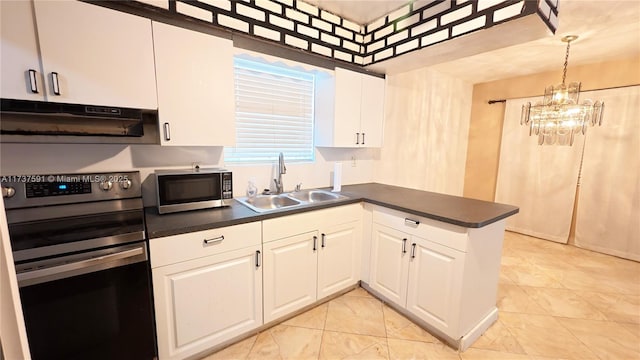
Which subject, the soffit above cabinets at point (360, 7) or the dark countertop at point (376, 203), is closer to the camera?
the dark countertop at point (376, 203)

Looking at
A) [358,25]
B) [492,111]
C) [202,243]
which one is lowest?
[202,243]

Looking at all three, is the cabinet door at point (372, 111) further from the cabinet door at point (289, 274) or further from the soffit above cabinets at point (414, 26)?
the cabinet door at point (289, 274)

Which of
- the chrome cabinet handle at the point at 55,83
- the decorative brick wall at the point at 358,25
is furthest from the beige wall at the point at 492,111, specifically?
the chrome cabinet handle at the point at 55,83

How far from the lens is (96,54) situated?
1.39 m

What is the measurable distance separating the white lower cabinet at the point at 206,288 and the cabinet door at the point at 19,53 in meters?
0.94

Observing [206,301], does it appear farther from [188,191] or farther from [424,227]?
[424,227]

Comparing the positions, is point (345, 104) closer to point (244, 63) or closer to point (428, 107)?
point (244, 63)

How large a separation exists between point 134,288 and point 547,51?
174 inches

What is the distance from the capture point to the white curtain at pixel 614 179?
10.3ft

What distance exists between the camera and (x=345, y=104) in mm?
2535

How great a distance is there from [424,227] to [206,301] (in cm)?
153

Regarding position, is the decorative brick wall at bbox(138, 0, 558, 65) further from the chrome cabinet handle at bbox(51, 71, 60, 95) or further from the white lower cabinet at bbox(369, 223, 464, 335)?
the white lower cabinet at bbox(369, 223, 464, 335)

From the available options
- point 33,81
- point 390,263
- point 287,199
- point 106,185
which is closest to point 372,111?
point 287,199

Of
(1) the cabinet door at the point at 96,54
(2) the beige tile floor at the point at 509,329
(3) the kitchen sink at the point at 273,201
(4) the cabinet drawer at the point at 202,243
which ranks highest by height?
(1) the cabinet door at the point at 96,54
